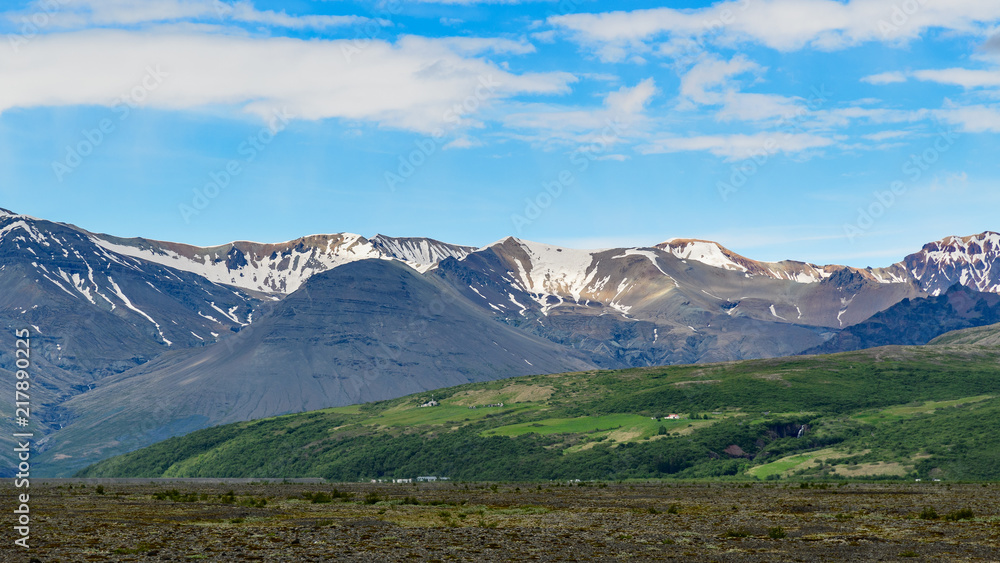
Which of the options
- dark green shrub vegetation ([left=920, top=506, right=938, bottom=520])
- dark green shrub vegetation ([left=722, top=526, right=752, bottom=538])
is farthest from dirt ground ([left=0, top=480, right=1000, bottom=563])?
dark green shrub vegetation ([left=920, top=506, right=938, bottom=520])

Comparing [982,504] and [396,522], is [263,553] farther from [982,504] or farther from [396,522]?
[982,504]

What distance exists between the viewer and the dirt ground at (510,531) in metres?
57.8

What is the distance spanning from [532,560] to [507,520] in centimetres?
2722

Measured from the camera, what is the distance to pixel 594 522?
80.5 m

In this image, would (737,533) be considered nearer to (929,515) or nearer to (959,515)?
(929,515)

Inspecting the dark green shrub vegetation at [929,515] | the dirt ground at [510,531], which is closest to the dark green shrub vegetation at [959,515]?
the dirt ground at [510,531]

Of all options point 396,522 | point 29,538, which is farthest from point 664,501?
point 29,538

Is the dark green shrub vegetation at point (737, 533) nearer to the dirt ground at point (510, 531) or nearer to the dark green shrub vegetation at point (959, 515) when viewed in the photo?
the dirt ground at point (510, 531)

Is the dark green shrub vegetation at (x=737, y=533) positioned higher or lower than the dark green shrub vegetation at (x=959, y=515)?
higher

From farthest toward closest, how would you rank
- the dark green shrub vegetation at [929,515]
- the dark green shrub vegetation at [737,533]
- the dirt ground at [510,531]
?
the dark green shrub vegetation at [929,515] < the dark green shrub vegetation at [737,533] < the dirt ground at [510,531]

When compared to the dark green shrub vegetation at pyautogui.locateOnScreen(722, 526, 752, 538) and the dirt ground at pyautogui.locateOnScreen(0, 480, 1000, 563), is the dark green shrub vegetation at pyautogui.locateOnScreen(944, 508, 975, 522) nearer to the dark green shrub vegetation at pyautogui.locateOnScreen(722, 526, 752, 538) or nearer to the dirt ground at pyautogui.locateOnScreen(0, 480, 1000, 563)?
the dirt ground at pyautogui.locateOnScreen(0, 480, 1000, 563)

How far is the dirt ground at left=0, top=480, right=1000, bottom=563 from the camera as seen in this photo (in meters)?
57.8

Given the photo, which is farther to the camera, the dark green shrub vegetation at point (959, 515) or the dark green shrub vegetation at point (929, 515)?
the dark green shrub vegetation at point (929, 515)

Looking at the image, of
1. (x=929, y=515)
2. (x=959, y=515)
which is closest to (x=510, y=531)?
(x=929, y=515)
